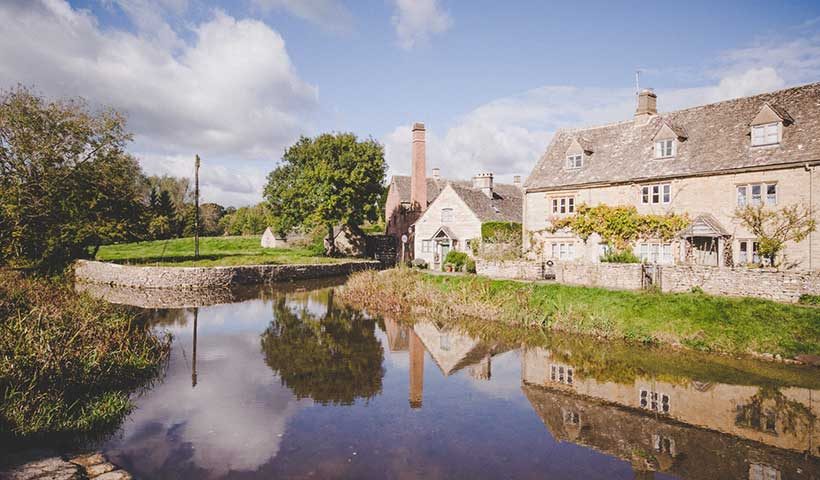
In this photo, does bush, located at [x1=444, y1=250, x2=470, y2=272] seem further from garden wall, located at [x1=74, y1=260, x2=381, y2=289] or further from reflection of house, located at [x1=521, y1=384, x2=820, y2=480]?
reflection of house, located at [x1=521, y1=384, x2=820, y2=480]

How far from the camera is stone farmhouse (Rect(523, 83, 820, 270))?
22750 millimetres

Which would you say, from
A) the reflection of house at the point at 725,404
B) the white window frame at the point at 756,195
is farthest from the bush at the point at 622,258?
the reflection of house at the point at 725,404

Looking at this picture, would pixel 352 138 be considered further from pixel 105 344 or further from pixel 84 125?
pixel 105 344

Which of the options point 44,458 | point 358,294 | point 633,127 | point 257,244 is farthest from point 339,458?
point 257,244

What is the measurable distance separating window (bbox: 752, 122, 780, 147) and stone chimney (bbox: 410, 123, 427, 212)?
2604cm

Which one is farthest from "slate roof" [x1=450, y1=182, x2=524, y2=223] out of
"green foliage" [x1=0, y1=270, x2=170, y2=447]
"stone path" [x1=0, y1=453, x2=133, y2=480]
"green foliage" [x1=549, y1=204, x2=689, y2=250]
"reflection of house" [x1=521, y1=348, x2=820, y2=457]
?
"stone path" [x1=0, y1=453, x2=133, y2=480]

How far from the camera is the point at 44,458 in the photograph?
7.89 metres

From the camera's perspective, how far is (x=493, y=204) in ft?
129

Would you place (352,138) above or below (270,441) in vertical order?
above

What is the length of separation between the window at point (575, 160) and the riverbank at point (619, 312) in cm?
1123

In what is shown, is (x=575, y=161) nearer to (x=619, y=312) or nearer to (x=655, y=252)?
(x=655, y=252)

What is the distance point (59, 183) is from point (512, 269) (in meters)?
29.5

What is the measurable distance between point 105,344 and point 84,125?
25647 millimetres

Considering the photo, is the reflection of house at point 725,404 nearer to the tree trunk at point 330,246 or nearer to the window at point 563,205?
the window at point 563,205
